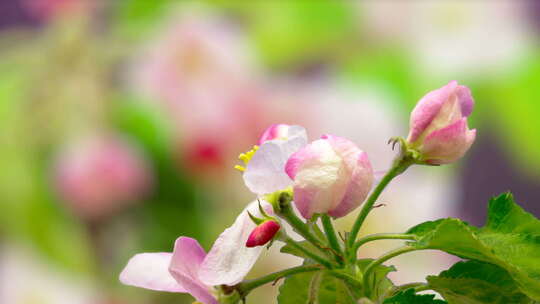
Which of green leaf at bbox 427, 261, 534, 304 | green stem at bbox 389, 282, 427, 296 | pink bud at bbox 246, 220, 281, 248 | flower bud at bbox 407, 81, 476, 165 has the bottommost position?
green leaf at bbox 427, 261, 534, 304

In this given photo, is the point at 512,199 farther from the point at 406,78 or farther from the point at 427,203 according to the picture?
the point at 406,78

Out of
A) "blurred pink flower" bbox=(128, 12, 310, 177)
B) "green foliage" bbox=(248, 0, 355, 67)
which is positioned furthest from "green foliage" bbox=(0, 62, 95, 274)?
"green foliage" bbox=(248, 0, 355, 67)

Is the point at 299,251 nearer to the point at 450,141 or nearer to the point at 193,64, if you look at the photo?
the point at 450,141

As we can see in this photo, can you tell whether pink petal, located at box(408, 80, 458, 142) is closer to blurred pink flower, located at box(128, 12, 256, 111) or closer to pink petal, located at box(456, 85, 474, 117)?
pink petal, located at box(456, 85, 474, 117)

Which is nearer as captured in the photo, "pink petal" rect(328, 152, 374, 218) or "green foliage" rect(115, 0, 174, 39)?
"pink petal" rect(328, 152, 374, 218)

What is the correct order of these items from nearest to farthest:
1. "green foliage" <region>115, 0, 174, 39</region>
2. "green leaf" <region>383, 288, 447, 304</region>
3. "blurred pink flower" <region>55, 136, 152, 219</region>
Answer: "green leaf" <region>383, 288, 447, 304</region>, "blurred pink flower" <region>55, 136, 152, 219</region>, "green foliage" <region>115, 0, 174, 39</region>

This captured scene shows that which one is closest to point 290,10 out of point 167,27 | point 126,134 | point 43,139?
point 167,27
